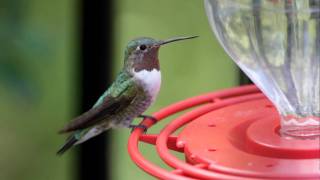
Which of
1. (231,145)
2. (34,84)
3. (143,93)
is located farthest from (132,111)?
(34,84)

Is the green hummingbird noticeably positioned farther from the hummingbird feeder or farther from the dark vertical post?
the dark vertical post

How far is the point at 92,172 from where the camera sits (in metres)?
3.05

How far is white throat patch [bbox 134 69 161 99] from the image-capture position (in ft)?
6.74

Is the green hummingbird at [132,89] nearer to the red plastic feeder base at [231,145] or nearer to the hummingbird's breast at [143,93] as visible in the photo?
the hummingbird's breast at [143,93]

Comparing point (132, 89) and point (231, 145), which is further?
point (132, 89)

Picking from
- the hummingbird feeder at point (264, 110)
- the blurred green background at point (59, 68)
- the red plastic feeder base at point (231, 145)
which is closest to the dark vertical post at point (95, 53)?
the blurred green background at point (59, 68)

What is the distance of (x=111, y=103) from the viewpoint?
2004 millimetres

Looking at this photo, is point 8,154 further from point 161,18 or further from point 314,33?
point 314,33

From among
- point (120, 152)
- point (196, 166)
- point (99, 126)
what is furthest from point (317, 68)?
point (120, 152)

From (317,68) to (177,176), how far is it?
0.39m

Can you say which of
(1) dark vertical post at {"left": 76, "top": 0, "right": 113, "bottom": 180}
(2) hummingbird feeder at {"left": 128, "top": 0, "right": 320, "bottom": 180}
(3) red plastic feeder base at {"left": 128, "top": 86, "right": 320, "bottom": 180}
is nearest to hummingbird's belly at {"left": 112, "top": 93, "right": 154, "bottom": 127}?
(3) red plastic feeder base at {"left": 128, "top": 86, "right": 320, "bottom": 180}

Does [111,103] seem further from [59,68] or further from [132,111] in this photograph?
[59,68]

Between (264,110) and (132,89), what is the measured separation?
48 cm

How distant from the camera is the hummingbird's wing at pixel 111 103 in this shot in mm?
1919
